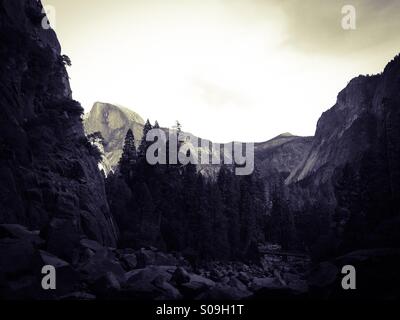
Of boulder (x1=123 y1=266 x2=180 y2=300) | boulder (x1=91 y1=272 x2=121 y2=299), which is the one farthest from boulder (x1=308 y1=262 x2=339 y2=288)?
boulder (x1=91 y1=272 x2=121 y2=299)

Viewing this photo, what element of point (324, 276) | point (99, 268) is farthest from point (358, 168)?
point (99, 268)

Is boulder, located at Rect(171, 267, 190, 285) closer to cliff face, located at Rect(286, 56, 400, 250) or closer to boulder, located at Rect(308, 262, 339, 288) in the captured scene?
boulder, located at Rect(308, 262, 339, 288)

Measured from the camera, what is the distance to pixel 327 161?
162 metres

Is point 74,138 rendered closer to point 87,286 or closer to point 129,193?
point 129,193

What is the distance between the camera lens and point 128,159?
178 ft

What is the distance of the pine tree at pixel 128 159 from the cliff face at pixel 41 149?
9.11 meters

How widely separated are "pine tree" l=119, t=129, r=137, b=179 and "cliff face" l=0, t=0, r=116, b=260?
9113 millimetres

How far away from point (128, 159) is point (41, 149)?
20531 millimetres

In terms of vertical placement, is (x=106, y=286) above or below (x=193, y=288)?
above

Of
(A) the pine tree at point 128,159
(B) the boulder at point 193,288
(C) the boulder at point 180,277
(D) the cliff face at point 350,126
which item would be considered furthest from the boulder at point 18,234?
(D) the cliff face at point 350,126

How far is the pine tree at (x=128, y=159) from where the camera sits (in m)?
53.3

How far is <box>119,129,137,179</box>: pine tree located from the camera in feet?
175

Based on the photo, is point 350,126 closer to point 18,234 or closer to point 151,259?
point 151,259

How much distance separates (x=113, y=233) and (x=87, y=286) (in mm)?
22081
